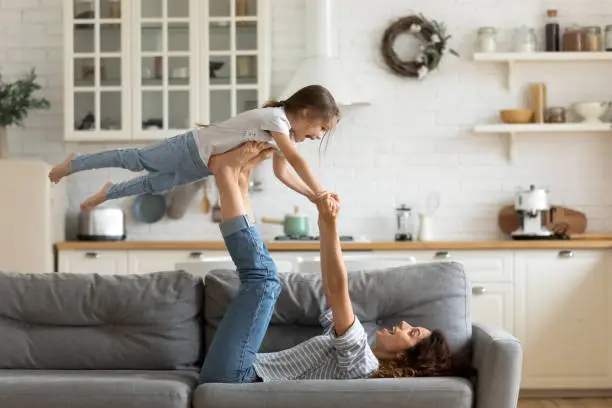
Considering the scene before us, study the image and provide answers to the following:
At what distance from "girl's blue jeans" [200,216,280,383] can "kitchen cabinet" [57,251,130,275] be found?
2679 millimetres

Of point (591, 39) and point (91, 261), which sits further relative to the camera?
point (591, 39)

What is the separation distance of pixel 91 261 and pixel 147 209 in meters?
0.65

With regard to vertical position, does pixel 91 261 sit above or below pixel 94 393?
above

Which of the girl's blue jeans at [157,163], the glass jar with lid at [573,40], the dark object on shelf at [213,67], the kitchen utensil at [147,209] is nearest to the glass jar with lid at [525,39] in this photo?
the glass jar with lid at [573,40]

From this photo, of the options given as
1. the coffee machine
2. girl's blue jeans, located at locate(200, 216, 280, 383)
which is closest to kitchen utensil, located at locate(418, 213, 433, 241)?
the coffee machine

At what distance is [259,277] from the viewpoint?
3410 millimetres

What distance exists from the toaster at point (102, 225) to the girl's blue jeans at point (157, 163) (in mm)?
2343

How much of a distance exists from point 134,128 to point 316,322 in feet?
9.83

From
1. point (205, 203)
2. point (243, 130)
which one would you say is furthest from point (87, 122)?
point (243, 130)

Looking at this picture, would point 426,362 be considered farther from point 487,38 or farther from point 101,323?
point 487,38

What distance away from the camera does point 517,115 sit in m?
6.29

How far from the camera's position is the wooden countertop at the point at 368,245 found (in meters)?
5.84

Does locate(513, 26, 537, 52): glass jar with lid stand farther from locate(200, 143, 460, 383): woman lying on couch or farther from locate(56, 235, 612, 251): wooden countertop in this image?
locate(200, 143, 460, 383): woman lying on couch

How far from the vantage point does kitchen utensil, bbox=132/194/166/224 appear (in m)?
6.53
